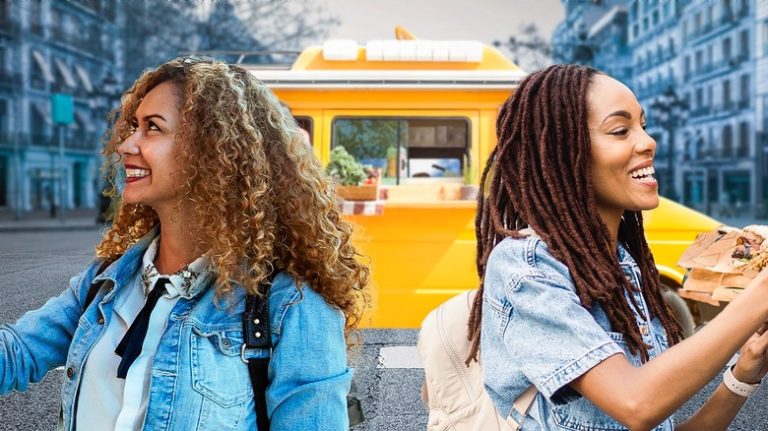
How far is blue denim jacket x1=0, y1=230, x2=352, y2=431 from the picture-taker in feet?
4.25

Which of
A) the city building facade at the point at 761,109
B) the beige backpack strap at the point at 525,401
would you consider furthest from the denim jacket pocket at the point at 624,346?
the city building facade at the point at 761,109

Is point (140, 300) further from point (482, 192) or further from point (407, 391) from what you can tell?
point (407, 391)

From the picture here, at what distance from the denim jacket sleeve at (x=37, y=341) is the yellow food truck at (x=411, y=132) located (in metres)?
3.87

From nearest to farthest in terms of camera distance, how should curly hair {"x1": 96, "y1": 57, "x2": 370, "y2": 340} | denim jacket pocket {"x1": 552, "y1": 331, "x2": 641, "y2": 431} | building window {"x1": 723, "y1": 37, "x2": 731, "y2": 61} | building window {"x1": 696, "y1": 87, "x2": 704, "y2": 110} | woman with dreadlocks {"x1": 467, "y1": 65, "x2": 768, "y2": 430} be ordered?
1. woman with dreadlocks {"x1": 467, "y1": 65, "x2": 768, "y2": 430}
2. denim jacket pocket {"x1": 552, "y1": 331, "x2": 641, "y2": 431}
3. curly hair {"x1": 96, "y1": 57, "x2": 370, "y2": 340}
4. building window {"x1": 723, "y1": 37, "x2": 731, "y2": 61}
5. building window {"x1": 696, "y1": 87, "x2": 704, "y2": 110}

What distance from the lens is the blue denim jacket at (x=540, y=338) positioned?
1100mm

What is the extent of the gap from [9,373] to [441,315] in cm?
84

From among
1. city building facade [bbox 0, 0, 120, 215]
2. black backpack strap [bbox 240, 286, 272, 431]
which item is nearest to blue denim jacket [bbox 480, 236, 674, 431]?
black backpack strap [bbox 240, 286, 272, 431]

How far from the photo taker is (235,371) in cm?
132

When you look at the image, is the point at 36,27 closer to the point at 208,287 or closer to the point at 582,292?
the point at 208,287

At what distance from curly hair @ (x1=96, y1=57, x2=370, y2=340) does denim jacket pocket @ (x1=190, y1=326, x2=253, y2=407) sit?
0.26 feet

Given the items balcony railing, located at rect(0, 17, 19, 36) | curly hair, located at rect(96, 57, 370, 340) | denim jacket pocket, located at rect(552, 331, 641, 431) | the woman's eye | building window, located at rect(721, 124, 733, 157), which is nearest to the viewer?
denim jacket pocket, located at rect(552, 331, 641, 431)

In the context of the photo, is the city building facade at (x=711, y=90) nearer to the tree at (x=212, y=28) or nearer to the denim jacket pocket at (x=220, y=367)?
the tree at (x=212, y=28)

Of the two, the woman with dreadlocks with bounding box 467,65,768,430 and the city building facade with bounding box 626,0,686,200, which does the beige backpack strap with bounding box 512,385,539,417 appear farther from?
the city building facade with bounding box 626,0,686,200

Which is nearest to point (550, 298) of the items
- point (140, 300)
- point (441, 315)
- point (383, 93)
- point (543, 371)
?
point (543, 371)
